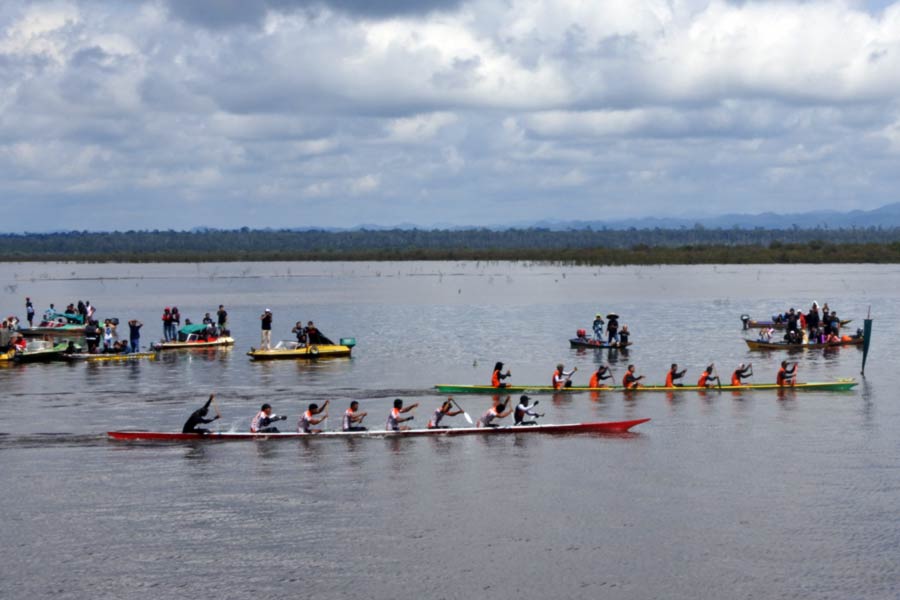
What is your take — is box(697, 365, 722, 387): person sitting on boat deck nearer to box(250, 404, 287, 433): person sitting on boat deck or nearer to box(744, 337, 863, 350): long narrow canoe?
box(250, 404, 287, 433): person sitting on boat deck

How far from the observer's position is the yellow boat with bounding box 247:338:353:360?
5778cm

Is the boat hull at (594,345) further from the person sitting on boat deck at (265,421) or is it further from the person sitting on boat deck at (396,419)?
the person sitting on boat deck at (265,421)

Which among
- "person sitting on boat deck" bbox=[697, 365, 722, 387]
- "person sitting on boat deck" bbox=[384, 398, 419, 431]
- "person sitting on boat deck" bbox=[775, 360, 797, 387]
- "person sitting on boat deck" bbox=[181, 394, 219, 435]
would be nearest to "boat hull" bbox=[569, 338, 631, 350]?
"person sitting on boat deck" bbox=[697, 365, 722, 387]

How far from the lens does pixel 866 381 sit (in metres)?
48.2

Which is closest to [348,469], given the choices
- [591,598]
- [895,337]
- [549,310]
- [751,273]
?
[591,598]

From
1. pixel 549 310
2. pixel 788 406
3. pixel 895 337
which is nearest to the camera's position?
pixel 788 406

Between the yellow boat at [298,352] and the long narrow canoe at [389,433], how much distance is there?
834 inches

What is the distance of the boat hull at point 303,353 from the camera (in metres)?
57.8

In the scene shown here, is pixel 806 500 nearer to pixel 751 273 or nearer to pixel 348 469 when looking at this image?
pixel 348 469

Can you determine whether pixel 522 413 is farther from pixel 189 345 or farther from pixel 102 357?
pixel 189 345

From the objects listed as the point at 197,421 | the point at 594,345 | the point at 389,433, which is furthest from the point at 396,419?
the point at 594,345

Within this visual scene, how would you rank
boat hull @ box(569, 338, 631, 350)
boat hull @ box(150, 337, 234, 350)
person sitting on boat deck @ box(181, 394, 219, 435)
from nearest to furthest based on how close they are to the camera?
person sitting on boat deck @ box(181, 394, 219, 435), boat hull @ box(569, 338, 631, 350), boat hull @ box(150, 337, 234, 350)

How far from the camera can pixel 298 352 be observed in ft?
191

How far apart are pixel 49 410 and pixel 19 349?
17450 mm
